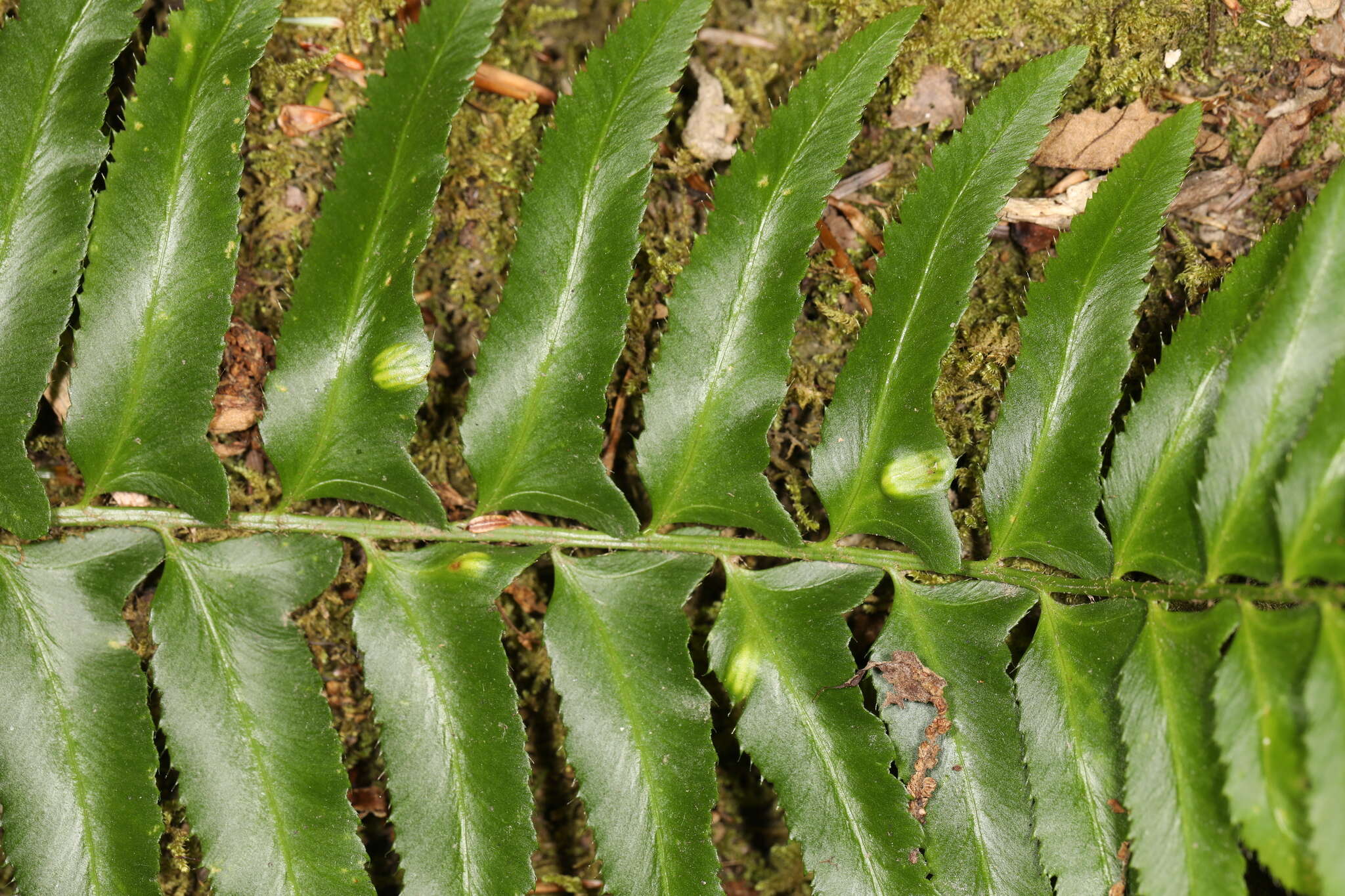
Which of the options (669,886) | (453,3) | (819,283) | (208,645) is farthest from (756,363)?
(208,645)

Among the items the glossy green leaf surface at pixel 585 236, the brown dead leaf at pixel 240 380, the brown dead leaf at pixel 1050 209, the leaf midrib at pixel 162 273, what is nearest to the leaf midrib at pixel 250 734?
the leaf midrib at pixel 162 273

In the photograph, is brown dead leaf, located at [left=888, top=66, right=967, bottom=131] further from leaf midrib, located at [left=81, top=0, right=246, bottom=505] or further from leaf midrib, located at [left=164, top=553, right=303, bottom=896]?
leaf midrib, located at [left=164, top=553, right=303, bottom=896]

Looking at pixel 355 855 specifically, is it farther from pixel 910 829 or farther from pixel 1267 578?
pixel 1267 578

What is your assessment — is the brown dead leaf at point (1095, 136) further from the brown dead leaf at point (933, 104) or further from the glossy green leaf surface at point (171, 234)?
the glossy green leaf surface at point (171, 234)

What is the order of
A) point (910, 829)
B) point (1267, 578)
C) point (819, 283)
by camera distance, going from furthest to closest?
point (819, 283), point (910, 829), point (1267, 578)

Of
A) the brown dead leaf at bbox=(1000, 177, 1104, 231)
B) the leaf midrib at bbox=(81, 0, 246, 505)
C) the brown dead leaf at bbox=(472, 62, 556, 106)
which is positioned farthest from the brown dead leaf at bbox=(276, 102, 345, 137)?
the brown dead leaf at bbox=(1000, 177, 1104, 231)

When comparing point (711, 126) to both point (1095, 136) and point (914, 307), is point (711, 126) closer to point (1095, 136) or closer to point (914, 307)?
point (914, 307)
